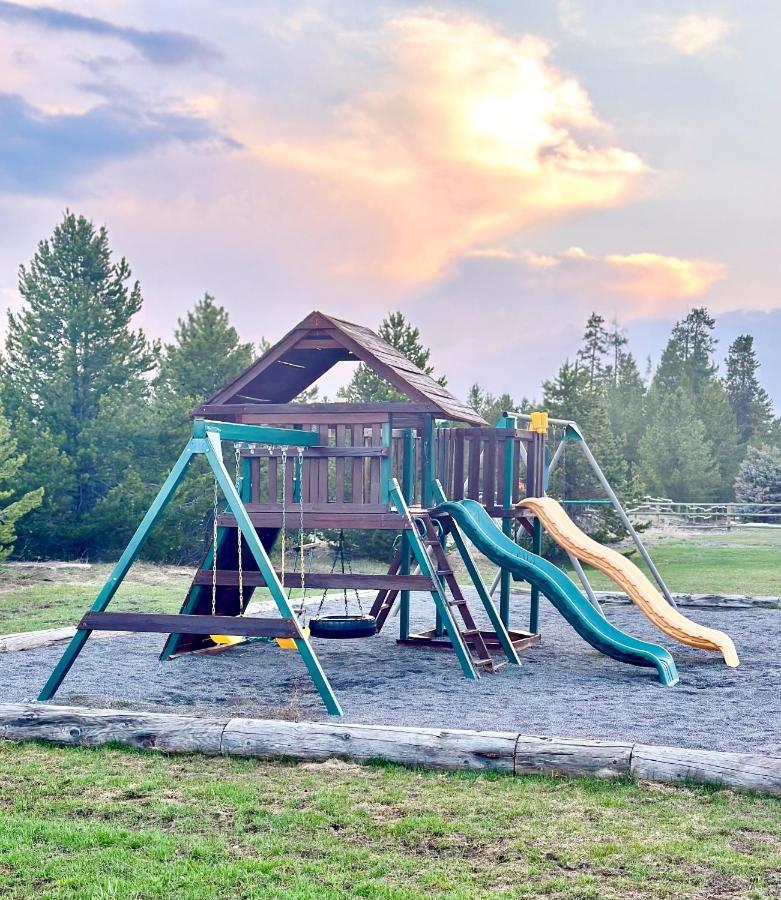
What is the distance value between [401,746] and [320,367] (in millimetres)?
6347

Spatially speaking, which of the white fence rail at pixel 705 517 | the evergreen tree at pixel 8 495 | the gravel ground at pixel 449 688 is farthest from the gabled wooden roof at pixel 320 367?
the white fence rail at pixel 705 517

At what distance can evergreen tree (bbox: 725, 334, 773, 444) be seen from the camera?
228 feet

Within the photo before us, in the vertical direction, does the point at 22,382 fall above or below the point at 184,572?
above

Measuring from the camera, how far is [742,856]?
4.69 metres

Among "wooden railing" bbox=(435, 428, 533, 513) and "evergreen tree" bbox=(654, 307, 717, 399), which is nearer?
"wooden railing" bbox=(435, 428, 533, 513)

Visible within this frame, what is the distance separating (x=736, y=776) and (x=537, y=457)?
7.21 metres

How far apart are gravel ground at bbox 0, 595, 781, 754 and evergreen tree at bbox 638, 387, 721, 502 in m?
42.8

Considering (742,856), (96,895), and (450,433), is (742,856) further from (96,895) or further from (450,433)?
(450,433)

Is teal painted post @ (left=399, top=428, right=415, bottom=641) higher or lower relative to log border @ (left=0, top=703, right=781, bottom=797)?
higher

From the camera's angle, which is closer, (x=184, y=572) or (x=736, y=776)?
(x=736, y=776)

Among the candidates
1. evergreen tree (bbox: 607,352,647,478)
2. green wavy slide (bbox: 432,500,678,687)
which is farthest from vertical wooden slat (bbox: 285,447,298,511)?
evergreen tree (bbox: 607,352,647,478)

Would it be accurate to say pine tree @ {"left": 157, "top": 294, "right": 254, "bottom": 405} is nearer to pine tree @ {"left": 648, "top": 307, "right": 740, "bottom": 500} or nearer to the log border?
the log border

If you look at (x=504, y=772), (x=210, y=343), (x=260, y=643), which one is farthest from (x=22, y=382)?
(x=504, y=772)

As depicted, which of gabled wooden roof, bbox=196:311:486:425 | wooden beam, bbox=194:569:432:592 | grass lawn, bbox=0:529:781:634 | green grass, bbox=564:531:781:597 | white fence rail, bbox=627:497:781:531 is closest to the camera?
wooden beam, bbox=194:569:432:592
